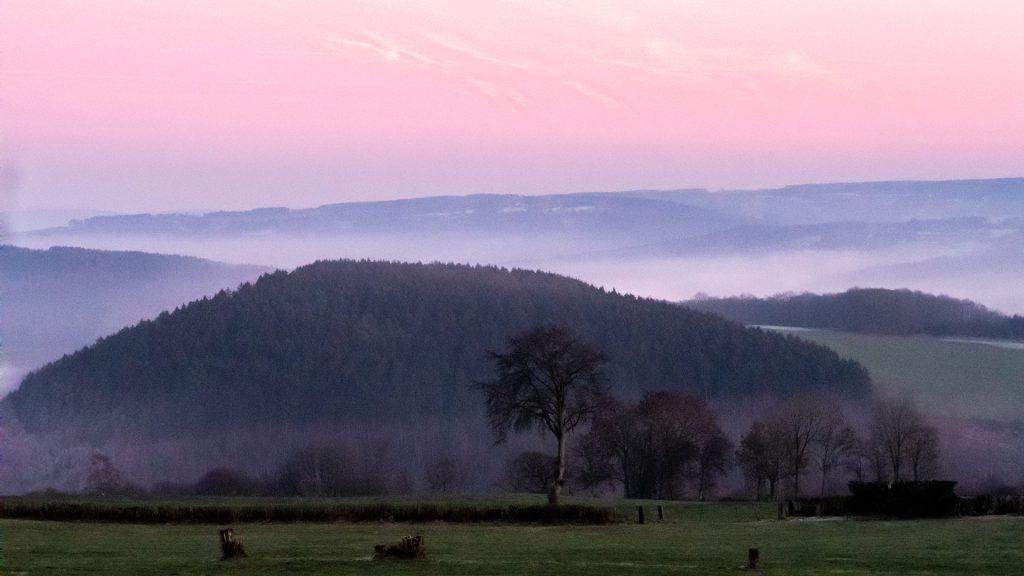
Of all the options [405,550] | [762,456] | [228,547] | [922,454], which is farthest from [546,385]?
[228,547]

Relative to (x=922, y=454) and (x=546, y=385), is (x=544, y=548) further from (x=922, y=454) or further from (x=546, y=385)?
(x=922, y=454)

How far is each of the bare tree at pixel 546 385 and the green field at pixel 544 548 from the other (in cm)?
2175

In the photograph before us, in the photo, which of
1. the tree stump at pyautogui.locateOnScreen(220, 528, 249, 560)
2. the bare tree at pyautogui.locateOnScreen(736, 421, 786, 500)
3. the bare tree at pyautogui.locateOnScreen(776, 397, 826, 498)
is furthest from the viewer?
the bare tree at pyautogui.locateOnScreen(776, 397, 826, 498)

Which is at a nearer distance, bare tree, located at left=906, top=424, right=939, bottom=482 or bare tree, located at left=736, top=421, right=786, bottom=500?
bare tree, located at left=736, top=421, right=786, bottom=500

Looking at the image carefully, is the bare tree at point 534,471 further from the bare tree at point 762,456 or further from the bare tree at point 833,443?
the bare tree at point 833,443

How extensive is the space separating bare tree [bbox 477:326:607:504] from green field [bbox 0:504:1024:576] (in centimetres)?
2175

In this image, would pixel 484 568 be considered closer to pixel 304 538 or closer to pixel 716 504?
pixel 304 538

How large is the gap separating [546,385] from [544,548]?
4537 cm

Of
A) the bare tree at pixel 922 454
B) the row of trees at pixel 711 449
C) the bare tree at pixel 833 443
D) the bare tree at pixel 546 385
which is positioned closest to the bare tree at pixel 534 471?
the row of trees at pixel 711 449

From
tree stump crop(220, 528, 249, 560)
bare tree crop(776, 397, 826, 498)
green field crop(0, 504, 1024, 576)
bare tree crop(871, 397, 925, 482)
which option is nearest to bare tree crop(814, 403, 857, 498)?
bare tree crop(776, 397, 826, 498)

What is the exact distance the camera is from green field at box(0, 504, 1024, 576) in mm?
50250

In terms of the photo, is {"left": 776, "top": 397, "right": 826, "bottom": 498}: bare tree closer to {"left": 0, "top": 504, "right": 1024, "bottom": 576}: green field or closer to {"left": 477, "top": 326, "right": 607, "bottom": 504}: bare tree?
{"left": 477, "top": 326, "right": 607, "bottom": 504}: bare tree

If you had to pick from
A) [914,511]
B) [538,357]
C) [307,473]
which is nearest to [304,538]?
[914,511]

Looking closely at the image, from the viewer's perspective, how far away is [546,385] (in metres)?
106
